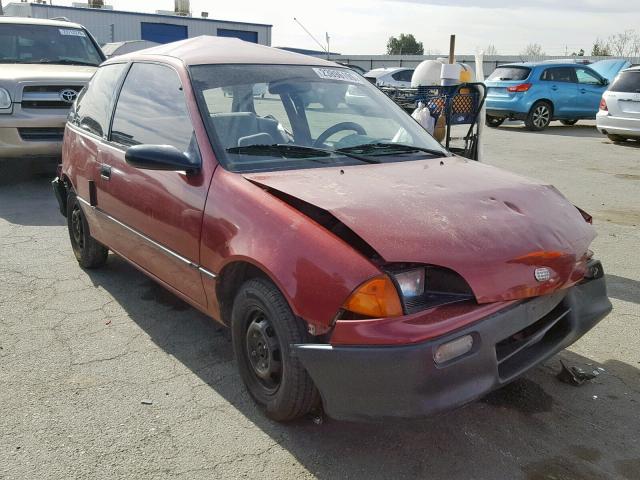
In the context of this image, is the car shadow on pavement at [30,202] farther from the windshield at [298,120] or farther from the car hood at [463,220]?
the car hood at [463,220]

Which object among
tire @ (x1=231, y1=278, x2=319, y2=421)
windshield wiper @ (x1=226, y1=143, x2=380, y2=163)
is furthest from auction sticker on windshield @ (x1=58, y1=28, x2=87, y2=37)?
tire @ (x1=231, y1=278, x2=319, y2=421)

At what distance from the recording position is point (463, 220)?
8.66 feet

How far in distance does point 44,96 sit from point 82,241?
11.6ft

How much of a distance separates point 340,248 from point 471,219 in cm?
63

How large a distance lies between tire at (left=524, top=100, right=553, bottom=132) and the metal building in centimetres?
2918

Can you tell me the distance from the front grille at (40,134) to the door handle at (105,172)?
4047mm

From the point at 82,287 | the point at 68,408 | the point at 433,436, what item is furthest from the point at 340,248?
the point at 82,287

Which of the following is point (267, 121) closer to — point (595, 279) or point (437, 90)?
point (595, 279)

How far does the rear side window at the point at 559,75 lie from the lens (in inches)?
634

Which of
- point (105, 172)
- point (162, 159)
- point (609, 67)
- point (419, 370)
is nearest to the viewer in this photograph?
point (419, 370)

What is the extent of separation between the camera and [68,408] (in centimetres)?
303

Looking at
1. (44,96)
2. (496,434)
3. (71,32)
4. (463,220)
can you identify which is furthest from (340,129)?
(71,32)

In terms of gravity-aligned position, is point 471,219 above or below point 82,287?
above

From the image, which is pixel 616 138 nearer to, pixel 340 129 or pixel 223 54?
pixel 340 129
